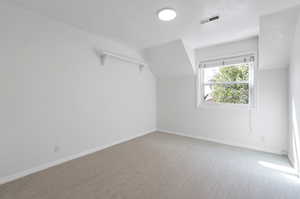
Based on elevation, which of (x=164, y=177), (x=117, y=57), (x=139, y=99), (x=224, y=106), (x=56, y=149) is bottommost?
(x=164, y=177)

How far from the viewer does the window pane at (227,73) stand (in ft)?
10.3

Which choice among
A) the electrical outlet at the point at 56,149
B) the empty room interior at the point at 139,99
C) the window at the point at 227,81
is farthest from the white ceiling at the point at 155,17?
the electrical outlet at the point at 56,149

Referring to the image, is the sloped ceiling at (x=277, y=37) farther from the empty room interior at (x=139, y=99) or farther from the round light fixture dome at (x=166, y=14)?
the round light fixture dome at (x=166, y=14)

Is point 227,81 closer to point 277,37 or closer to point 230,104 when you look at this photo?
point 230,104

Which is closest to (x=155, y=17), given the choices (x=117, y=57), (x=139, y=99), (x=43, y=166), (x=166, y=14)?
(x=166, y=14)

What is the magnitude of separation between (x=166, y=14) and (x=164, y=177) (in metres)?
2.37

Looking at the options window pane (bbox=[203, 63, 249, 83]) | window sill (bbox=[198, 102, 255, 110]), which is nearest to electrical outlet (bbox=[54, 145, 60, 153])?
window sill (bbox=[198, 102, 255, 110])

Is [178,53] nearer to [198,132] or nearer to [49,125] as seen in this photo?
[198,132]

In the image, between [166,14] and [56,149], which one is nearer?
[166,14]

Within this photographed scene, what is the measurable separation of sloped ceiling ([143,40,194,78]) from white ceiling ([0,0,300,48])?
0.36 m

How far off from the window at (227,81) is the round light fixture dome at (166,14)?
1794mm

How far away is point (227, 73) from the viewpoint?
335 centimetres

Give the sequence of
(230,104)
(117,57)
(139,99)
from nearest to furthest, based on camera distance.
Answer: (117,57), (230,104), (139,99)

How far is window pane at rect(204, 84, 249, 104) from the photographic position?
315cm
